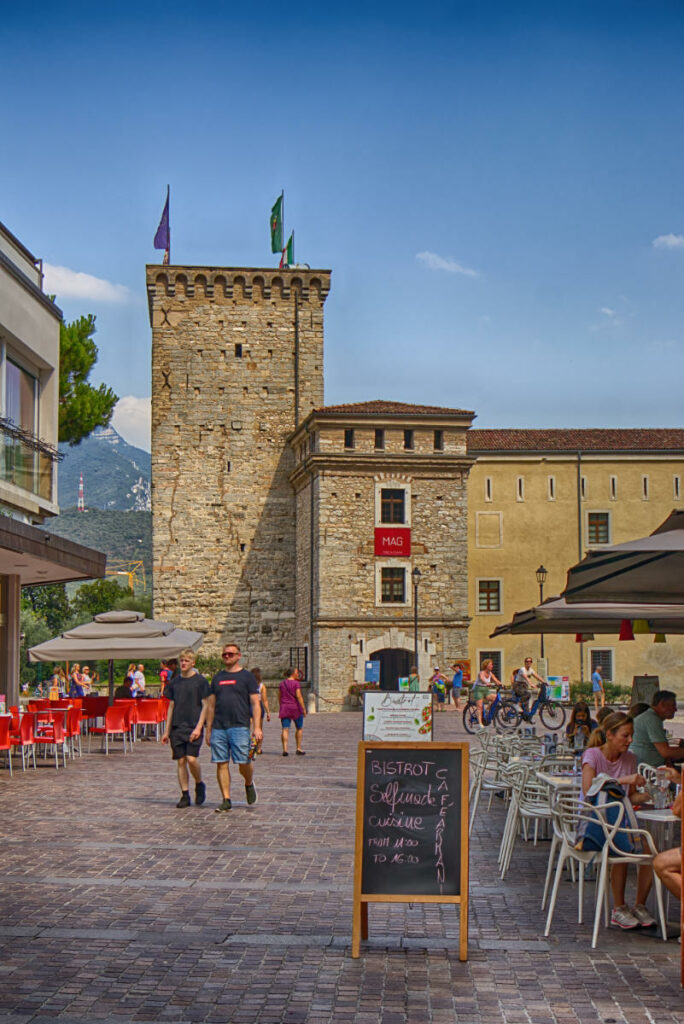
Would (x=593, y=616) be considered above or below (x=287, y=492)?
below

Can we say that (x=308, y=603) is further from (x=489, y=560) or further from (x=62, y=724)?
(x=62, y=724)

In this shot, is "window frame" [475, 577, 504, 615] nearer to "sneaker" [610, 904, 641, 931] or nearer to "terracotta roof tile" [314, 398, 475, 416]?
A: "terracotta roof tile" [314, 398, 475, 416]

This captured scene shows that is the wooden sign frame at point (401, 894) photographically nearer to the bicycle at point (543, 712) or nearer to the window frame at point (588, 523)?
the bicycle at point (543, 712)

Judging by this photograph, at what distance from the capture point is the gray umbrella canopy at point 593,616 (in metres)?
10.3

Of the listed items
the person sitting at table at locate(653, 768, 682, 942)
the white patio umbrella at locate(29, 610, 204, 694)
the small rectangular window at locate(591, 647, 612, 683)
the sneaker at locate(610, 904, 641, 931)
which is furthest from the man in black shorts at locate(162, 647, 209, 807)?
the small rectangular window at locate(591, 647, 612, 683)

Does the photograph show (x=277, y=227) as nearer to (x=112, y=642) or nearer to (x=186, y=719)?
(x=112, y=642)

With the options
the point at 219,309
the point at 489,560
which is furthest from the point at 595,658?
the point at 219,309

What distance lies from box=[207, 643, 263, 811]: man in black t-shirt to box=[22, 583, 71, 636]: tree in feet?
314

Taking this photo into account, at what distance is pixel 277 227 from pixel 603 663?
23665 millimetres

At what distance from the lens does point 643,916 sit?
729cm

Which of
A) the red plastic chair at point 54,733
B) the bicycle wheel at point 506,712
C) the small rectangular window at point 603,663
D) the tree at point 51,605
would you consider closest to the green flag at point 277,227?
the small rectangular window at point 603,663

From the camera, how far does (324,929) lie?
725 cm

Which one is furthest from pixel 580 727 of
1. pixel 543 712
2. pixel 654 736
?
pixel 543 712

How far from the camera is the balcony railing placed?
19.4 m
